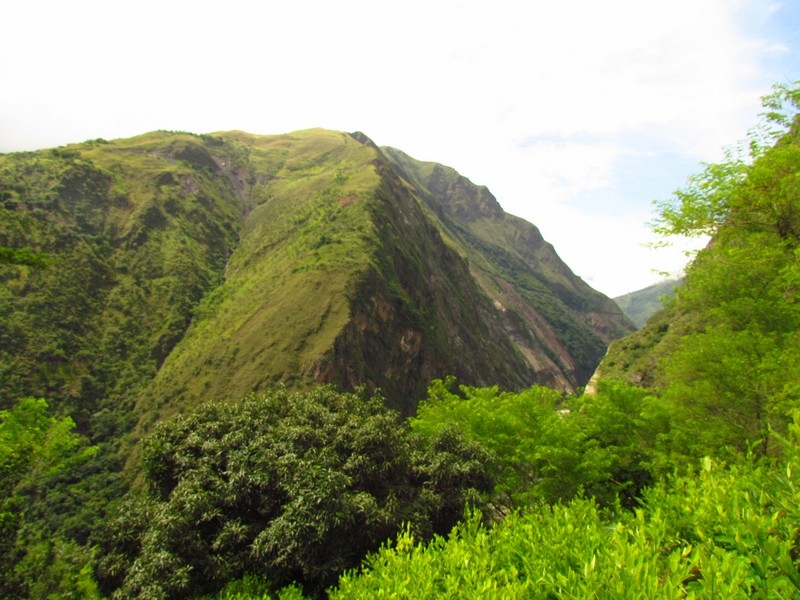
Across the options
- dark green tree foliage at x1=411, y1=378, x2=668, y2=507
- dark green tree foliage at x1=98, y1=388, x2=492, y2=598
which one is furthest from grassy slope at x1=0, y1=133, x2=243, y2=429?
dark green tree foliage at x1=411, y1=378, x2=668, y2=507

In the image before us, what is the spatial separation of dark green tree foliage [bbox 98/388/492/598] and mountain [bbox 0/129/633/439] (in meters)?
24.4

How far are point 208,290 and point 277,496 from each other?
74519 mm

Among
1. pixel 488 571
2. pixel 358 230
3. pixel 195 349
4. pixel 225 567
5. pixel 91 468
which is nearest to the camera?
pixel 488 571

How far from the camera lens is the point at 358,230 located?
260ft

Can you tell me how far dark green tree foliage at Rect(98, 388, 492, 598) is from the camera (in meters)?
14.9

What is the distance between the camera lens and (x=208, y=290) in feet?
→ 278

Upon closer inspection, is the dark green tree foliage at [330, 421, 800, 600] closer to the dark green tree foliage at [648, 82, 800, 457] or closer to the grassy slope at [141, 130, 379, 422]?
the dark green tree foliage at [648, 82, 800, 457]

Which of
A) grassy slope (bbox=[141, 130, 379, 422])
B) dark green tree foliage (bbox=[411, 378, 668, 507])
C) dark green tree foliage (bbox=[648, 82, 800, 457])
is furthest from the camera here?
grassy slope (bbox=[141, 130, 379, 422])

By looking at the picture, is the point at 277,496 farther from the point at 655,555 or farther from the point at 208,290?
the point at 208,290

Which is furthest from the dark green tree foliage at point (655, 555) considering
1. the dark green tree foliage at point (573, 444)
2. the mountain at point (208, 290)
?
the mountain at point (208, 290)

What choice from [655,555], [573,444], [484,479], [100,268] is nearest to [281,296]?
[100,268]

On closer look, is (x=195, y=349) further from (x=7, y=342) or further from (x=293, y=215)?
(x=293, y=215)

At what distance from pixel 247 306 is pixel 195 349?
9.67m

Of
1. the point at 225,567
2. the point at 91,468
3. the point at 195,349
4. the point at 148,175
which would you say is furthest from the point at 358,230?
the point at 225,567
